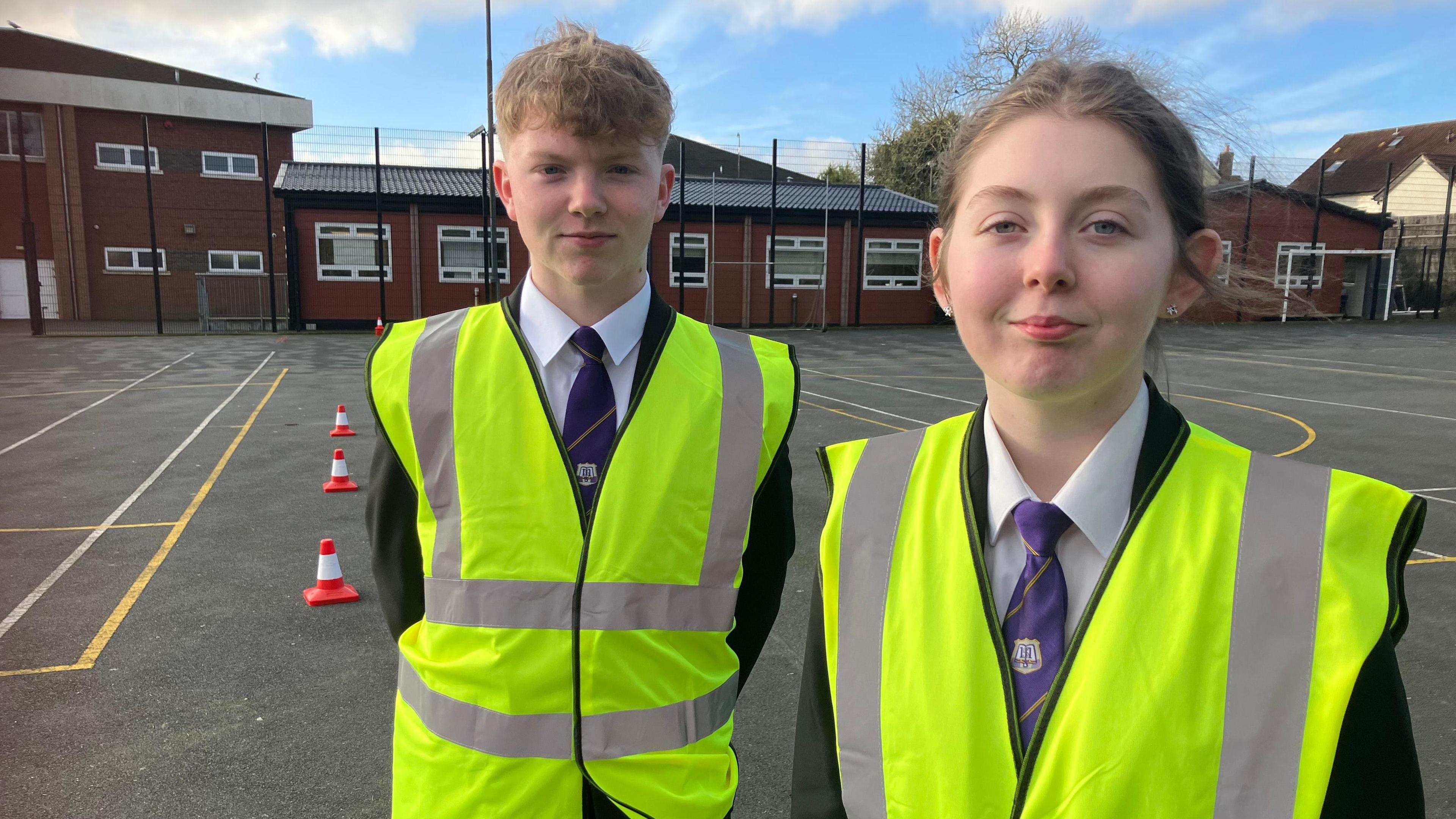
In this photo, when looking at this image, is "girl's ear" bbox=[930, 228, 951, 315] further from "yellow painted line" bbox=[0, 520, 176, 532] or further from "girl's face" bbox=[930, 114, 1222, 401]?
"yellow painted line" bbox=[0, 520, 176, 532]

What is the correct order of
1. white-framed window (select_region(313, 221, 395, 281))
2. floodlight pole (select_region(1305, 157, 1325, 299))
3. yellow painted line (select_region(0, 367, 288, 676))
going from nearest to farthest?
yellow painted line (select_region(0, 367, 288, 676)) → white-framed window (select_region(313, 221, 395, 281)) → floodlight pole (select_region(1305, 157, 1325, 299))

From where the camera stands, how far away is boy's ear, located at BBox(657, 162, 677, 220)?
82.9 inches

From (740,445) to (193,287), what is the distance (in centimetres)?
3579

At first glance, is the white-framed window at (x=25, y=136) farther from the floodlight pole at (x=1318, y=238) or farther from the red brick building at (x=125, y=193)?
the floodlight pole at (x=1318, y=238)

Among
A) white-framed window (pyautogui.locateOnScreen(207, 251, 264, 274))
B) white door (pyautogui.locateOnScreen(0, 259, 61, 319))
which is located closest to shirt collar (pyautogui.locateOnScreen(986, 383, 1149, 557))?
white-framed window (pyautogui.locateOnScreen(207, 251, 264, 274))

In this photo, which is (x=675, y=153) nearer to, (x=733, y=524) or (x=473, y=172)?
(x=473, y=172)

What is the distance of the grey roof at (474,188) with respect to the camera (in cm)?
2744

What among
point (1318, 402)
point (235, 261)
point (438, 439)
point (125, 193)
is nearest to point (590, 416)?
point (438, 439)

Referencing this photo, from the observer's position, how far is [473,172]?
31469 mm

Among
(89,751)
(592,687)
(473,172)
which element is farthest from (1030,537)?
(473,172)

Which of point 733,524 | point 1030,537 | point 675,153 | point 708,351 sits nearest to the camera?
point 1030,537

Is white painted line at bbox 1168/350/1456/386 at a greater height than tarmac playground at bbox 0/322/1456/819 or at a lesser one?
greater

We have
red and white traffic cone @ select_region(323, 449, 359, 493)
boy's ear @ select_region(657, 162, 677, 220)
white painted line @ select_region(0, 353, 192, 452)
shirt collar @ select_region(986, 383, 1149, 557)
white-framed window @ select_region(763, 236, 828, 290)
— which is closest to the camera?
shirt collar @ select_region(986, 383, 1149, 557)

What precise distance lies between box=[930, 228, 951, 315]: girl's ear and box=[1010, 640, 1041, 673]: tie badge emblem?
22.8 inches
